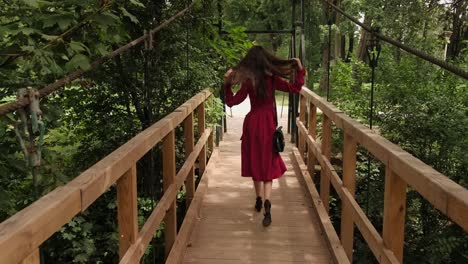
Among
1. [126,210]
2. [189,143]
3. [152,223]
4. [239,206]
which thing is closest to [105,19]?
[126,210]

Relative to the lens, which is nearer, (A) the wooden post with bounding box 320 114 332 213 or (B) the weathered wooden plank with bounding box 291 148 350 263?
(B) the weathered wooden plank with bounding box 291 148 350 263

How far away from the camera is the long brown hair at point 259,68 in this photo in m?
4.01

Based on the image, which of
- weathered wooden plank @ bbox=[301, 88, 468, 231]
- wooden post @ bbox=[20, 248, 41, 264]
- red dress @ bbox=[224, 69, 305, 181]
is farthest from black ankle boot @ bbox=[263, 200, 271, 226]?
wooden post @ bbox=[20, 248, 41, 264]

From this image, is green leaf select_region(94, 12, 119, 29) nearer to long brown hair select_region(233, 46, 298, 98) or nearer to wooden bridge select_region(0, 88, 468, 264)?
wooden bridge select_region(0, 88, 468, 264)

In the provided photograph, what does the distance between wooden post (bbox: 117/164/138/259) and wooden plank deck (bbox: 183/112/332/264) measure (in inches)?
49.8

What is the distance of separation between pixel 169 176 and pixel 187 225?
604 mm

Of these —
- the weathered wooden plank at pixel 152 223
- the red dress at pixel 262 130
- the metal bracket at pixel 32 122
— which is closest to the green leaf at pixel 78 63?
the metal bracket at pixel 32 122

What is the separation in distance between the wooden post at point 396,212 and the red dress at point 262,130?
6.40ft

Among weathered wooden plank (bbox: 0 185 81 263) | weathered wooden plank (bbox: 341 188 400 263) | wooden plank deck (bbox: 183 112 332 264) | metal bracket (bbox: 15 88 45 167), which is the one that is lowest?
wooden plank deck (bbox: 183 112 332 264)

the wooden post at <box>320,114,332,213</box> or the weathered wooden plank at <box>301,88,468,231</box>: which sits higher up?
the weathered wooden plank at <box>301,88,468,231</box>

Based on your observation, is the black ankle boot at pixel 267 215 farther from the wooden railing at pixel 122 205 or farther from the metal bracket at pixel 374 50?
the metal bracket at pixel 374 50

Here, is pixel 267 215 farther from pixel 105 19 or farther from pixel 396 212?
pixel 105 19

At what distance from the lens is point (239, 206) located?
4.66 metres

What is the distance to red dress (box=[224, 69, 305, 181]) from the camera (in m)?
4.20
